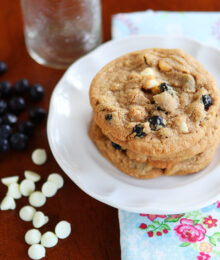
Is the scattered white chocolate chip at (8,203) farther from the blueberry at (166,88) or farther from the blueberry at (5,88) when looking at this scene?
the blueberry at (166,88)

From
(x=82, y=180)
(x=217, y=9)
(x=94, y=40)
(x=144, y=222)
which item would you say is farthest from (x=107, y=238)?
(x=217, y=9)

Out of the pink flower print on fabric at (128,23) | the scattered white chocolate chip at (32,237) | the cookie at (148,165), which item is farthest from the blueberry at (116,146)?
the pink flower print on fabric at (128,23)

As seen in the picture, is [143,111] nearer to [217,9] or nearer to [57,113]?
[57,113]

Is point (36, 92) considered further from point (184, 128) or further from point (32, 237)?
point (184, 128)

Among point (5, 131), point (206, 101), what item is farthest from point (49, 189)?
point (206, 101)

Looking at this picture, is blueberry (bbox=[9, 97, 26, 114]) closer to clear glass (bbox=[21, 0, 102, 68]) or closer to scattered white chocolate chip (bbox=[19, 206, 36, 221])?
clear glass (bbox=[21, 0, 102, 68])

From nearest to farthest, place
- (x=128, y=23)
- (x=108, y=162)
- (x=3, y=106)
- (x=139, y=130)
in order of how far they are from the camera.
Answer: (x=139, y=130) → (x=108, y=162) → (x=3, y=106) → (x=128, y=23)
